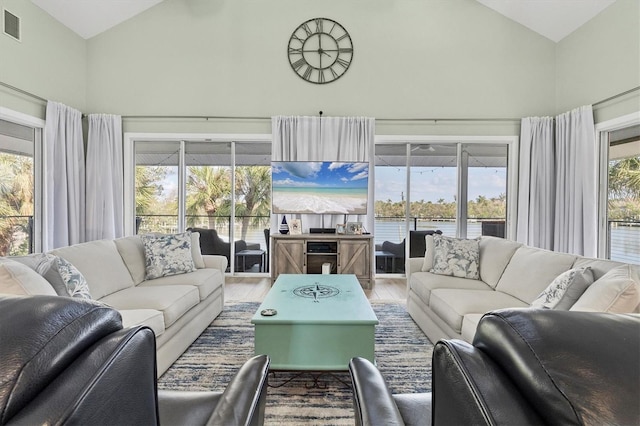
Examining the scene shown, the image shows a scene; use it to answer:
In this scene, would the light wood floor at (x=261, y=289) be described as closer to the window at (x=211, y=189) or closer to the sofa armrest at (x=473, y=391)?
the window at (x=211, y=189)

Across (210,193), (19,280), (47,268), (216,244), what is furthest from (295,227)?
(19,280)

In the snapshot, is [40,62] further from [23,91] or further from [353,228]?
[353,228]

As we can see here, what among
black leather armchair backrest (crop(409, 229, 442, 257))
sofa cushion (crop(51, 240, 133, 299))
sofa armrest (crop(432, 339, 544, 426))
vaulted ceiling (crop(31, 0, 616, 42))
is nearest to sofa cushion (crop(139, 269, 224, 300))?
sofa cushion (crop(51, 240, 133, 299))

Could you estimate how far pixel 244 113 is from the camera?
4.74 meters

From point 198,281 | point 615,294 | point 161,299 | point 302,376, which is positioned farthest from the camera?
point 198,281

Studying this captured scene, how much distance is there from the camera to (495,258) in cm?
294

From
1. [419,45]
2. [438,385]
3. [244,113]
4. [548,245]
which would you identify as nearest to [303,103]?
[244,113]

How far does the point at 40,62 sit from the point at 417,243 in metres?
5.47

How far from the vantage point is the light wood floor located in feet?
12.9

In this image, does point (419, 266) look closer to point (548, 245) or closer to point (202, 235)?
point (548, 245)

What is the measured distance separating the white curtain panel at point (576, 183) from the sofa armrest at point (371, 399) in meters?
4.17

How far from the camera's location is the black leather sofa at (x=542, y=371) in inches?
17.2

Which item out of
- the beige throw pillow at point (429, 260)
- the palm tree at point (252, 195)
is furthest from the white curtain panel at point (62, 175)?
the beige throw pillow at point (429, 260)

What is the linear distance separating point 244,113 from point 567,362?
15.8 feet
